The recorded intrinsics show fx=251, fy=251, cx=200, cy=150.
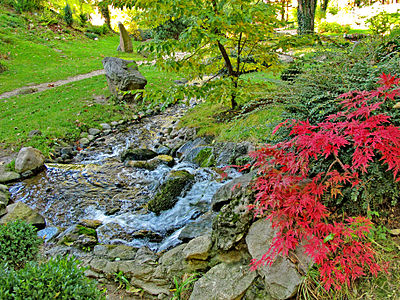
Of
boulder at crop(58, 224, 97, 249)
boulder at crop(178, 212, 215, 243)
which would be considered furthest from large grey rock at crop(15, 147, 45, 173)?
boulder at crop(178, 212, 215, 243)

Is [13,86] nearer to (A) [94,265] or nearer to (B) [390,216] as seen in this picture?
(A) [94,265]

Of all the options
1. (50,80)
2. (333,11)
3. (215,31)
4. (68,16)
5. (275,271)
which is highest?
(68,16)

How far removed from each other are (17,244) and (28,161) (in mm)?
3990

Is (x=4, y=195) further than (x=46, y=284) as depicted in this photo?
Yes

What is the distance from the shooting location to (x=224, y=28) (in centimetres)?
451

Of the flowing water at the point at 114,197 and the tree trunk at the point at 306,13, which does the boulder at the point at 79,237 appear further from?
the tree trunk at the point at 306,13

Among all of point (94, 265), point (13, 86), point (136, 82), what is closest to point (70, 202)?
point (94, 265)

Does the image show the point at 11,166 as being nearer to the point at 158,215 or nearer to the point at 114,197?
the point at 114,197

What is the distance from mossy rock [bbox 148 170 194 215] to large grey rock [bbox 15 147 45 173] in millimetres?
3443

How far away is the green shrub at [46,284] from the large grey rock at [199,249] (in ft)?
3.59

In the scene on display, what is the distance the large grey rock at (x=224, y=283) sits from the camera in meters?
2.20

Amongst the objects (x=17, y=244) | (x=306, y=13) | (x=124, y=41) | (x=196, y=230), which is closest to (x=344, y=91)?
(x=196, y=230)

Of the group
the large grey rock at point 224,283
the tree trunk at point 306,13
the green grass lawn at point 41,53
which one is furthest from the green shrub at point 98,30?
the large grey rock at point 224,283

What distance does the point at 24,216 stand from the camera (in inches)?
159
